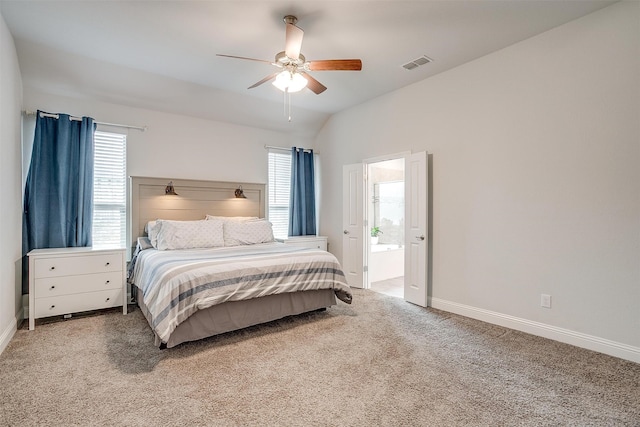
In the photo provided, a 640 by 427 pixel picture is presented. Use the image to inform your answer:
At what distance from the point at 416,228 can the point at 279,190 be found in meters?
2.54

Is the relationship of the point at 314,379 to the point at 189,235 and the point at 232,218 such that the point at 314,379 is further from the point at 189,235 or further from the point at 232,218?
the point at 232,218

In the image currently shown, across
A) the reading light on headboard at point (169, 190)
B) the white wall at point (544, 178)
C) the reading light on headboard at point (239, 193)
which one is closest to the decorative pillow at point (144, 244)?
the reading light on headboard at point (169, 190)

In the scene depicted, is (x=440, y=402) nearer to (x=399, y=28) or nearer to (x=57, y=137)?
(x=399, y=28)

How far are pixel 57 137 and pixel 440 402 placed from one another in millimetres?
4567

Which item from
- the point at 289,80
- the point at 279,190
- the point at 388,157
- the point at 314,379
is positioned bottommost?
the point at 314,379

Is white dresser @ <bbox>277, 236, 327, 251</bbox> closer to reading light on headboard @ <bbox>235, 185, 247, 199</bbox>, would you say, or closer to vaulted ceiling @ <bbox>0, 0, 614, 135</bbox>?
reading light on headboard @ <bbox>235, 185, 247, 199</bbox>

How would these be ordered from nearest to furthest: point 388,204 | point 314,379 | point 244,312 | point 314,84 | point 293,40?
point 314,379
point 293,40
point 244,312
point 314,84
point 388,204

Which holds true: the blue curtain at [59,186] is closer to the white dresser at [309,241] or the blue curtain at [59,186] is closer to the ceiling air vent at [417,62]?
the white dresser at [309,241]

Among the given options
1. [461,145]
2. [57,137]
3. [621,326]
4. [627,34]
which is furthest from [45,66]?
[621,326]

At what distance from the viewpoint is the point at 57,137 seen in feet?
11.7

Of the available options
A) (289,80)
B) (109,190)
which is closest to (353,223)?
(289,80)

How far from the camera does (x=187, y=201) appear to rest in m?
4.47

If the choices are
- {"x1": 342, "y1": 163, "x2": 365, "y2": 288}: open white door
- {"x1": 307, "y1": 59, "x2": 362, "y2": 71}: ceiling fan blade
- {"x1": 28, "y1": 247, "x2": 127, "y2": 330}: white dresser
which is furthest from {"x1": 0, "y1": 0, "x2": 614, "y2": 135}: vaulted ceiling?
{"x1": 28, "y1": 247, "x2": 127, "y2": 330}: white dresser

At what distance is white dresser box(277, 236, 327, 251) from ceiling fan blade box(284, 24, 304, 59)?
2900mm
